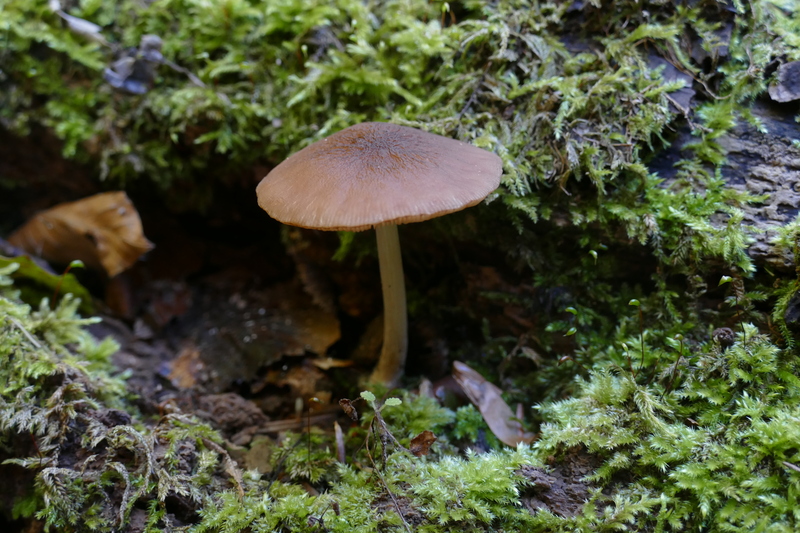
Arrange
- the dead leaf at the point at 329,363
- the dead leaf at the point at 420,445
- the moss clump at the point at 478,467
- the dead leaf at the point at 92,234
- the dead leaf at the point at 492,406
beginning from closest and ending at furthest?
the moss clump at the point at 478,467 → the dead leaf at the point at 420,445 → the dead leaf at the point at 492,406 → the dead leaf at the point at 329,363 → the dead leaf at the point at 92,234

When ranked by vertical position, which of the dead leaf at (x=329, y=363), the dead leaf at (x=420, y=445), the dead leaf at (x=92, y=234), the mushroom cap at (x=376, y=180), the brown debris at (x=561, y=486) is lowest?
the dead leaf at (x=329, y=363)

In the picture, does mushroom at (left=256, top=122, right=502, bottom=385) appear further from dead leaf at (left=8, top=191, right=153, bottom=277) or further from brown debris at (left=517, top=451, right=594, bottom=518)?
dead leaf at (left=8, top=191, right=153, bottom=277)

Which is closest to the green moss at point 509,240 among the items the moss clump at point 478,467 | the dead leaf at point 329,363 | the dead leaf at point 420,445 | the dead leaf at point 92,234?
the moss clump at point 478,467

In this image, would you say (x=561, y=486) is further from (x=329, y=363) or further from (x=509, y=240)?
(x=329, y=363)

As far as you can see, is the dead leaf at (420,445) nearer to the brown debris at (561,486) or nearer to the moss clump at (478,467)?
the moss clump at (478,467)

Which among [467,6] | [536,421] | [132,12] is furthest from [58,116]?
[536,421]

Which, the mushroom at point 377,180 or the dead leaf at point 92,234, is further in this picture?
the dead leaf at point 92,234

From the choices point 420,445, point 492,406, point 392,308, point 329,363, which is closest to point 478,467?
point 420,445
